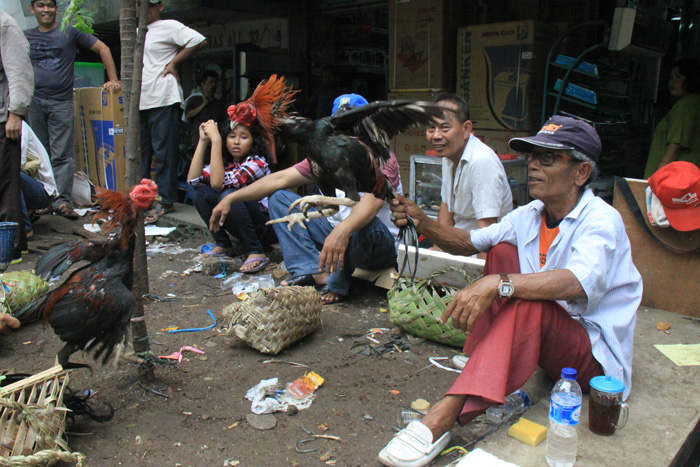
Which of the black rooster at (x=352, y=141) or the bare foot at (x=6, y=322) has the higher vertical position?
the black rooster at (x=352, y=141)

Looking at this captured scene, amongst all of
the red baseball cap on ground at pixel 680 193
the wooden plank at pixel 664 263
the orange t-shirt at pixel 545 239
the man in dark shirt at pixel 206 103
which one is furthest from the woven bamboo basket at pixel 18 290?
the man in dark shirt at pixel 206 103

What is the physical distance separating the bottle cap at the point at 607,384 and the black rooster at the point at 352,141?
126 cm

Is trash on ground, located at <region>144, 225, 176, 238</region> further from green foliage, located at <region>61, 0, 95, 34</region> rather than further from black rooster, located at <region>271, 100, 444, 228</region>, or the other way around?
black rooster, located at <region>271, 100, 444, 228</region>

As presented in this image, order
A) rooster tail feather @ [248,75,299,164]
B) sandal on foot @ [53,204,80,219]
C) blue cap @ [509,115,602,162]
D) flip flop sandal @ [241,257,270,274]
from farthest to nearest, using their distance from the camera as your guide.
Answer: sandal on foot @ [53,204,80,219] → flip flop sandal @ [241,257,270,274] → rooster tail feather @ [248,75,299,164] → blue cap @ [509,115,602,162]

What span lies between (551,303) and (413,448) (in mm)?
734

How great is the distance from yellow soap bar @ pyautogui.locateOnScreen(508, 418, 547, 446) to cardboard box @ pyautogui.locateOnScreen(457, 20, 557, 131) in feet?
11.9

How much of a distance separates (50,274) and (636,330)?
3008 millimetres

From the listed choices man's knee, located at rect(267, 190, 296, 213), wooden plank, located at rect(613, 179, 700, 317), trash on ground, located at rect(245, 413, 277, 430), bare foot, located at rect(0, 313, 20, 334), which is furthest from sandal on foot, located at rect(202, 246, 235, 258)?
wooden plank, located at rect(613, 179, 700, 317)

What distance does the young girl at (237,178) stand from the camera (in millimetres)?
4363

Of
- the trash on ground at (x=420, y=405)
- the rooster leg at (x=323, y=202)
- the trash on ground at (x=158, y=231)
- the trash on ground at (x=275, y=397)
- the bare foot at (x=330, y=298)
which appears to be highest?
the rooster leg at (x=323, y=202)

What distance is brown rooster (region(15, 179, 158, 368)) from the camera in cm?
237

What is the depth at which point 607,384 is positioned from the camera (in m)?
1.98

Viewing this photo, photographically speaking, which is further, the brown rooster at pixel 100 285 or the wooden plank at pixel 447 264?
the wooden plank at pixel 447 264

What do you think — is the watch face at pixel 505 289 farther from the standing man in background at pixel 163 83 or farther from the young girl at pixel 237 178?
the standing man in background at pixel 163 83
